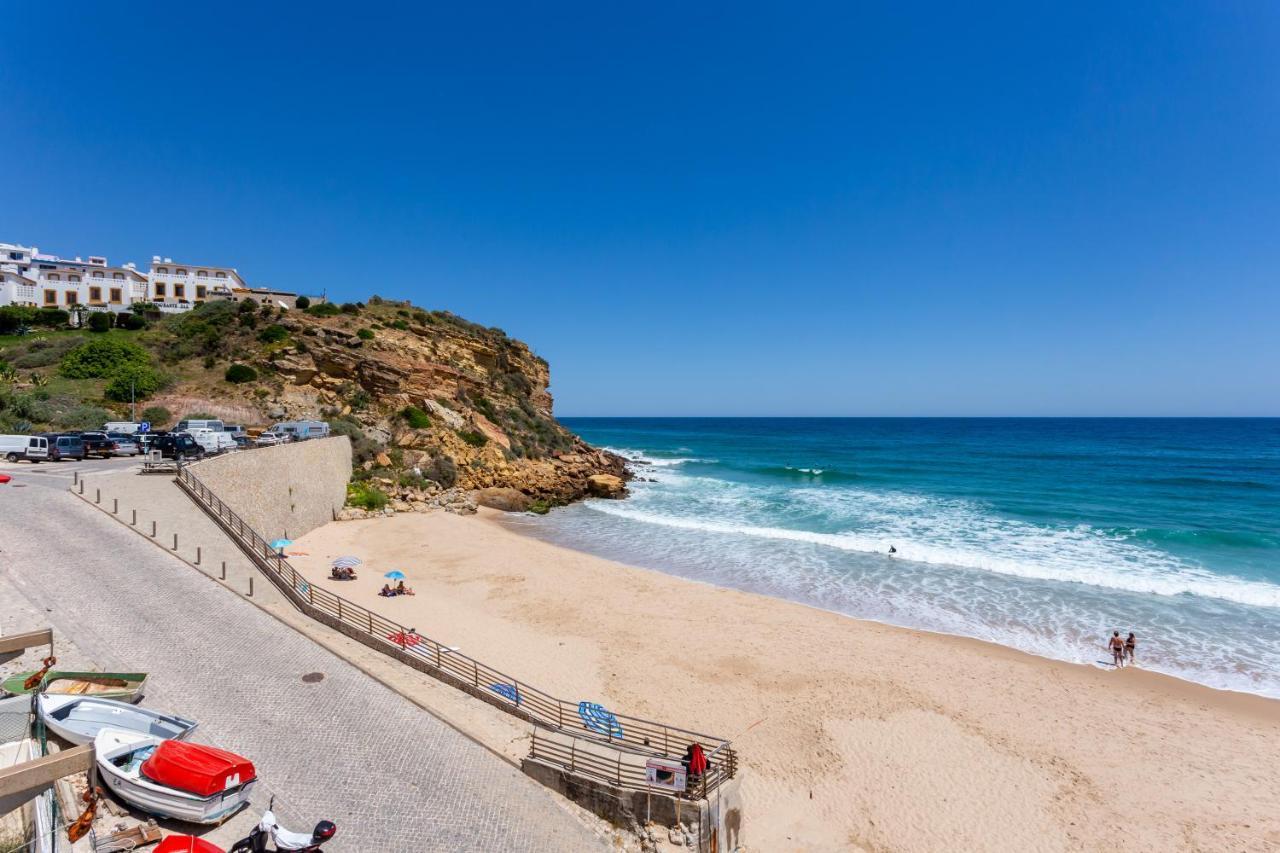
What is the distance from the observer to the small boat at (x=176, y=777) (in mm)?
6996

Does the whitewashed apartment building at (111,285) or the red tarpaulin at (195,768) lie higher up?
Result: the whitewashed apartment building at (111,285)

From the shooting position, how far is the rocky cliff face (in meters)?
35.6

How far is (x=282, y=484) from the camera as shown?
24.0 meters

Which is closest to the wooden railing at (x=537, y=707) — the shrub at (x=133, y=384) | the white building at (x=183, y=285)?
the shrub at (x=133, y=384)

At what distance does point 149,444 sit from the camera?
89.5 ft

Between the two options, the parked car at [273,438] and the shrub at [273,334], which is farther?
the shrub at [273,334]

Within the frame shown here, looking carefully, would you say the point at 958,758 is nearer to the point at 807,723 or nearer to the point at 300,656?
the point at 807,723

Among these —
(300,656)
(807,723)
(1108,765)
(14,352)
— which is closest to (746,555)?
(807,723)

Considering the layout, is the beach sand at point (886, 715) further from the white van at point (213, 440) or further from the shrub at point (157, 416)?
the shrub at point (157, 416)

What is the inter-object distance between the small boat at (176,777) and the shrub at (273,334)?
3947cm

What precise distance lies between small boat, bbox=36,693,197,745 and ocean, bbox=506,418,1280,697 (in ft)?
57.9

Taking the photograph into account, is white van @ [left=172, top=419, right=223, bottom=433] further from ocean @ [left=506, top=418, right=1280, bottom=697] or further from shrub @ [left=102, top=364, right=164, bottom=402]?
ocean @ [left=506, top=418, right=1280, bottom=697]

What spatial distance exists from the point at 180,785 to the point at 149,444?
2743 centimetres

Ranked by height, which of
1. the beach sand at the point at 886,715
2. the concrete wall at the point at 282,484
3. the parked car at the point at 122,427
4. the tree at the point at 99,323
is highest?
the tree at the point at 99,323
